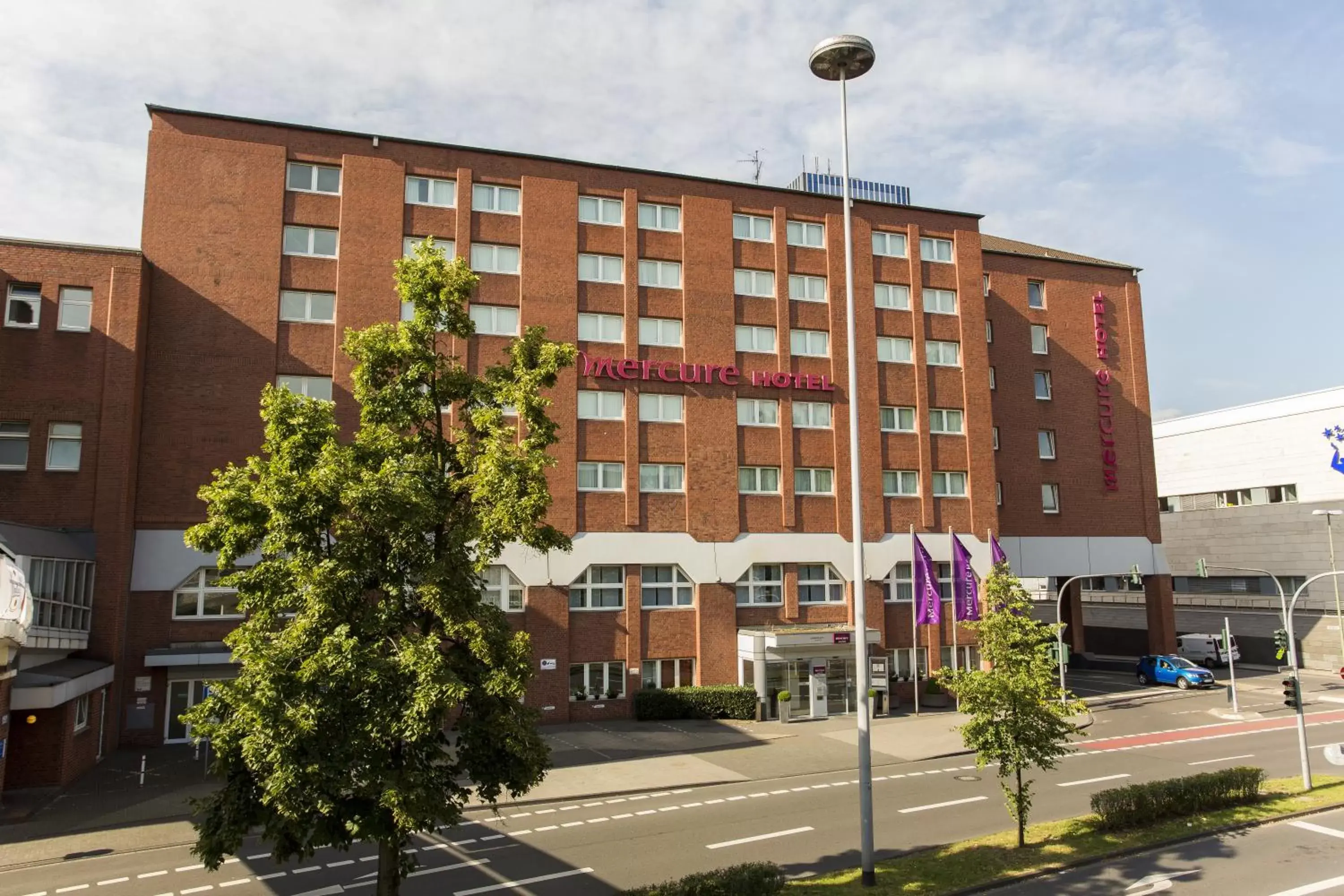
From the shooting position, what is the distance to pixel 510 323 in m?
35.7

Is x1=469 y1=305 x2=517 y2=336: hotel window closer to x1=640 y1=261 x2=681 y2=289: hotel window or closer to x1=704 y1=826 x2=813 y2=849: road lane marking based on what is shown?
x1=640 y1=261 x2=681 y2=289: hotel window

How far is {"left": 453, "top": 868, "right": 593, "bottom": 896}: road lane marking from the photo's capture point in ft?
52.1

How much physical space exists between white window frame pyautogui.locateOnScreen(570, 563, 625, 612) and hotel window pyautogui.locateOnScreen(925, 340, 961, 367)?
709 inches

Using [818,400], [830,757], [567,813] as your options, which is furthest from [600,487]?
[567,813]

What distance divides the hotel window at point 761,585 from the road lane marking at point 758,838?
17392mm

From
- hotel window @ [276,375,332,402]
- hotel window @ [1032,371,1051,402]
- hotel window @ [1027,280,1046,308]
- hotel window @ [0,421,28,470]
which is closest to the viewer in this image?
hotel window @ [0,421,28,470]

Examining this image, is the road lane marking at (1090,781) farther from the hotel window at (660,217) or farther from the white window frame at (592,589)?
the hotel window at (660,217)

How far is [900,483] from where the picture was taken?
4034cm

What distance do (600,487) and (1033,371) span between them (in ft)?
84.2

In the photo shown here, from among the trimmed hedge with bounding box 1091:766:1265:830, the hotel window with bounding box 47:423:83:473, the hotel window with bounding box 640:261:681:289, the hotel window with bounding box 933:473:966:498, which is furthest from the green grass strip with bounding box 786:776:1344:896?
the hotel window with bounding box 47:423:83:473

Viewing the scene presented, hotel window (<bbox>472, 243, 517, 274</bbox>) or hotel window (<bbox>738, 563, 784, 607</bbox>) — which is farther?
hotel window (<bbox>738, 563, 784, 607</bbox>)

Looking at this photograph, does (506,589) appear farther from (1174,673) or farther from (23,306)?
(1174,673)

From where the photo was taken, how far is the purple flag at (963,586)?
116 ft

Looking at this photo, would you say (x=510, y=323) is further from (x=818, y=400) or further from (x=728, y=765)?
(x=728, y=765)
